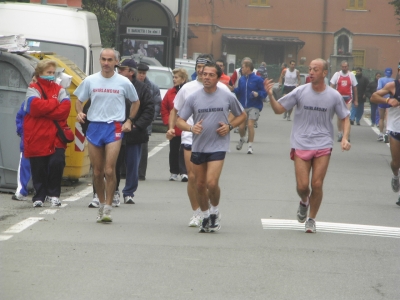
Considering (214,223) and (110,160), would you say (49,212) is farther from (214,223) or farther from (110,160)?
(214,223)

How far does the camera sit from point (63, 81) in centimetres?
1231

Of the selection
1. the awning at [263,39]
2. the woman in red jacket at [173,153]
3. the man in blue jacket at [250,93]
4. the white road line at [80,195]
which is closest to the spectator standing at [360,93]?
the man in blue jacket at [250,93]

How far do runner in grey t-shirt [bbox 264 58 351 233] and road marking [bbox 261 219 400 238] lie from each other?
1.32 ft

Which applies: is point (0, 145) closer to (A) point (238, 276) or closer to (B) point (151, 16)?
(A) point (238, 276)

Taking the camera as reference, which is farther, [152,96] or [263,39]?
[263,39]

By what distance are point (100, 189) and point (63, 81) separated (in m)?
2.37

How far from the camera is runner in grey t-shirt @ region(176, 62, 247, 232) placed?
31.4 ft

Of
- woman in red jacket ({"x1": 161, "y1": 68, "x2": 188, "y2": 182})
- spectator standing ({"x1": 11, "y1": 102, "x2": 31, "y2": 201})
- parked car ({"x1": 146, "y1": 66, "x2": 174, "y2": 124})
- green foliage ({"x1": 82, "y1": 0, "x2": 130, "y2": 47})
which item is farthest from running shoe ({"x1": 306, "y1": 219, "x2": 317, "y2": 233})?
green foliage ({"x1": 82, "y1": 0, "x2": 130, "y2": 47})

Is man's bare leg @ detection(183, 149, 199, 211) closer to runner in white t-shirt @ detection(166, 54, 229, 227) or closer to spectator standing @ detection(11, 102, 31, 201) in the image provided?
runner in white t-shirt @ detection(166, 54, 229, 227)

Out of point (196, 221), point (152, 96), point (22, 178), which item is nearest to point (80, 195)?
point (22, 178)

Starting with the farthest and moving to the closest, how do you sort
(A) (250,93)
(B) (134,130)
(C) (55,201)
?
(A) (250,93)
(B) (134,130)
(C) (55,201)

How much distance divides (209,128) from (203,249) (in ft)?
4.67

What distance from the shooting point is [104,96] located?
406 inches

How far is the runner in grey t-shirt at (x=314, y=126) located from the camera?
1000 centimetres
